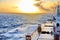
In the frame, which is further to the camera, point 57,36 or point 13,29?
point 13,29

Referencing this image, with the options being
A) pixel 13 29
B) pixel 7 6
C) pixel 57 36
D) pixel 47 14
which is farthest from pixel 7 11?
pixel 57 36

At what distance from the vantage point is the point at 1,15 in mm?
4855

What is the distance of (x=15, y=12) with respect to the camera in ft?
15.6

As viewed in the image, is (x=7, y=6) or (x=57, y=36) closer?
(x=57, y=36)

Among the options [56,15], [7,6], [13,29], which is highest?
[7,6]

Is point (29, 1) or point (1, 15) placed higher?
point (29, 1)

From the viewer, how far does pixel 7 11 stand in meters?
4.78

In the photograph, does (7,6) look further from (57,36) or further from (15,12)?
(57,36)

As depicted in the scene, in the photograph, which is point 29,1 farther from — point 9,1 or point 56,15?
point 56,15

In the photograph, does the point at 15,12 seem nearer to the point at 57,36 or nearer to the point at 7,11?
the point at 7,11

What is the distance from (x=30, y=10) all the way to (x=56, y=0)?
2.60ft

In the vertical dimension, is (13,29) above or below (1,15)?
below

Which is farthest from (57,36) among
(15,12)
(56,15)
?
(15,12)

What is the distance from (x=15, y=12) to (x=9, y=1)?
380mm
